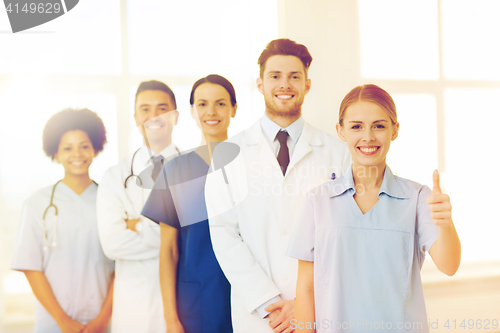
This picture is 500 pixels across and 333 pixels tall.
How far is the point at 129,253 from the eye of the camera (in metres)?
1.57

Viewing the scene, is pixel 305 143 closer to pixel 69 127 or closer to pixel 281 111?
pixel 281 111

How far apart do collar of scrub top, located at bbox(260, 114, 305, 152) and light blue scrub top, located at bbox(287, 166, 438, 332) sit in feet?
1.13

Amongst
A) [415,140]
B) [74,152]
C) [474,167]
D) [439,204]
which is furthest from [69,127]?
[474,167]

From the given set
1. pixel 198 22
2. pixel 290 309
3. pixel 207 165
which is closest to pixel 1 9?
pixel 198 22

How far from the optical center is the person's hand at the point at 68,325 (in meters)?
1.55

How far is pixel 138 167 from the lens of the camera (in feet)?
5.25

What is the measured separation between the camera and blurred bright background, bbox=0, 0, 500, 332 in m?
1.57

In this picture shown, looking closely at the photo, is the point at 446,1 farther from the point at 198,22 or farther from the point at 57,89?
the point at 57,89

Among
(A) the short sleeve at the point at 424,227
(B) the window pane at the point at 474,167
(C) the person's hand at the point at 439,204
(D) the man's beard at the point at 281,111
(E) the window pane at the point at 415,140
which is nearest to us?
(C) the person's hand at the point at 439,204

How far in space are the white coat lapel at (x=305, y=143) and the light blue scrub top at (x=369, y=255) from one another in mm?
267

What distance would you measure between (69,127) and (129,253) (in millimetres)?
577

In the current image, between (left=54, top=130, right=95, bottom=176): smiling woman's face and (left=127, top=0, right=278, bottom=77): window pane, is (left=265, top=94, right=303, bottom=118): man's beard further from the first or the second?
(left=54, top=130, right=95, bottom=176): smiling woman's face

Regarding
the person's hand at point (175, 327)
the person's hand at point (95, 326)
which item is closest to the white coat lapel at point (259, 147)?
the person's hand at point (175, 327)

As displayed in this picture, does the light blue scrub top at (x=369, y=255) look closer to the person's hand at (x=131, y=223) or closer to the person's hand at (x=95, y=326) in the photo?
the person's hand at (x=131, y=223)
